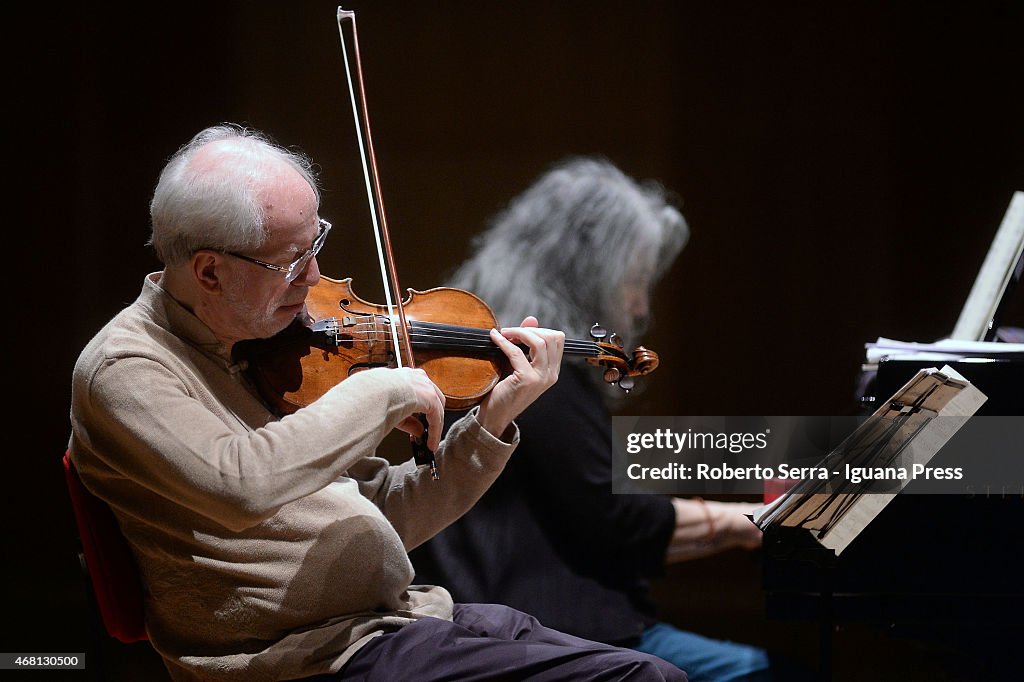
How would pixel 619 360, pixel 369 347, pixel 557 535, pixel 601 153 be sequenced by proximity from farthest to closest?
pixel 601 153 → pixel 557 535 → pixel 619 360 → pixel 369 347

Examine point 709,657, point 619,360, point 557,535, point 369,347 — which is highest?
point 369,347

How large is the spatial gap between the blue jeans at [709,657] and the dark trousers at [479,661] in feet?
1.51

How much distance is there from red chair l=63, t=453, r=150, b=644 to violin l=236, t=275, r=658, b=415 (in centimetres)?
30

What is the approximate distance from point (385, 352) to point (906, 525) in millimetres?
1011

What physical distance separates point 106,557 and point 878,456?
1.24 m

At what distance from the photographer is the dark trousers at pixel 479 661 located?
1399 millimetres

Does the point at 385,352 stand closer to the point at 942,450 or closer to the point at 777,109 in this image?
the point at 942,450

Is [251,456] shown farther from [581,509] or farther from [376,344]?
[581,509]

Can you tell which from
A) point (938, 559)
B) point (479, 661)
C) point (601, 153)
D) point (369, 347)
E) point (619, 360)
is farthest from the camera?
point (601, 153)

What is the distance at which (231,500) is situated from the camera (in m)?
1.25

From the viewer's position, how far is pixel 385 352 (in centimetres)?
169

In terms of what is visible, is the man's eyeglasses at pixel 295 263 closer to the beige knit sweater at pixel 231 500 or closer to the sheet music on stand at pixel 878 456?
the beige knit sweater at pixel 231 500

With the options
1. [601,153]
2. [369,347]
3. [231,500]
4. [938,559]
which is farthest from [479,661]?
[601,153]

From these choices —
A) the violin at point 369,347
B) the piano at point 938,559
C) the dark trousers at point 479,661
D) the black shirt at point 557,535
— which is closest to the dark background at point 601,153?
the black shirt at point 557,535
